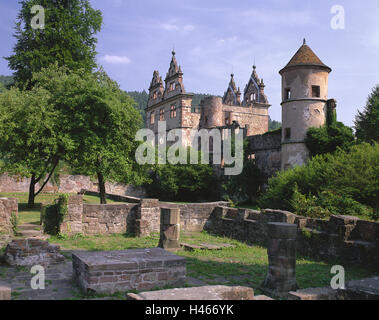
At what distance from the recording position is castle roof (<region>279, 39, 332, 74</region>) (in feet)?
78.3

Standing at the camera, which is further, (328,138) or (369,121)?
(369,121)

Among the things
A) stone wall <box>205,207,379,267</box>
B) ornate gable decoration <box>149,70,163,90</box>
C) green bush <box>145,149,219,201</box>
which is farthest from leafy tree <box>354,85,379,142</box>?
ornate gable decoration <box>149,70,163,90</box>

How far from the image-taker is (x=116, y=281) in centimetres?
729

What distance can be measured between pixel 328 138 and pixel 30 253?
19734 millimetres

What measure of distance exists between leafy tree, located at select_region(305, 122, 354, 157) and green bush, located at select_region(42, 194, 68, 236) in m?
16.5

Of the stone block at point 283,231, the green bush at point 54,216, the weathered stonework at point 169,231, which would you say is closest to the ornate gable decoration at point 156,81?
the green bush at point 54,216

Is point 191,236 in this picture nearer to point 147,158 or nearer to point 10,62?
point 147,158

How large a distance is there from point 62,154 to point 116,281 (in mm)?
13009

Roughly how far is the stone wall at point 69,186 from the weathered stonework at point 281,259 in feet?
79.2

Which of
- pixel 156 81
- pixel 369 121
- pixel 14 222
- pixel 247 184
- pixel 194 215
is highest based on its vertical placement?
pixel 156 81

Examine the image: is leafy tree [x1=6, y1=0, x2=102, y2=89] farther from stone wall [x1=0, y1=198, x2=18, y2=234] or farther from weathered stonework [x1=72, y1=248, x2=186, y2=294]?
weathered stonework [x1=72, y1=248, x2=186, y2=294]

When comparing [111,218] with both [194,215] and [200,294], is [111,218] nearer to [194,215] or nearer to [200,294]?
[194,215]

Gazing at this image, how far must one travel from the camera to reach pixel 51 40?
77.3 ft

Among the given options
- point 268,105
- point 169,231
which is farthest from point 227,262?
point 268,105
